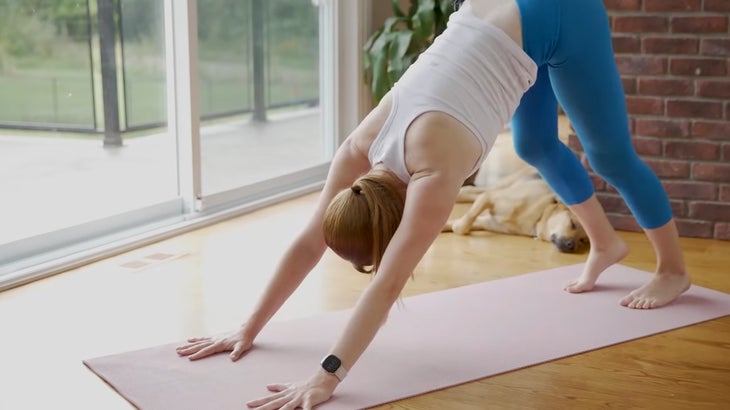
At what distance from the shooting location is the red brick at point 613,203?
345cm

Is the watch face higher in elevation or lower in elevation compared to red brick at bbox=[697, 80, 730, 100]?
lower

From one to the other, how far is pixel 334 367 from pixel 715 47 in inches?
82.4

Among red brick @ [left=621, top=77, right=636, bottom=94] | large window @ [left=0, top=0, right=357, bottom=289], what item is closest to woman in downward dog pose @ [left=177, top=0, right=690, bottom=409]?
red brick @ [left=621, top=77, right=636, bottom=94]

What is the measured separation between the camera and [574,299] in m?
2.62

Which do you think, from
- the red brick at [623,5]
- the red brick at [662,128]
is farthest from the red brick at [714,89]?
the red brick at [623,5]

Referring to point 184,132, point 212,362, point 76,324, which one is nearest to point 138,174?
point 184,132

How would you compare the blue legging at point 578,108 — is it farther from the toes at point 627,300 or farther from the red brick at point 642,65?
the red brick at point 642,65

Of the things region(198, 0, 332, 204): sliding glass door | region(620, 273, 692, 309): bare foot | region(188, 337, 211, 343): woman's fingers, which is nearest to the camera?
region(188, 337, 211, 343): woman's fingers

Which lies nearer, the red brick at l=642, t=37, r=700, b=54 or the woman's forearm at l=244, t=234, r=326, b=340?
the woman's forearm at l=244, t=234, r=326, b=340

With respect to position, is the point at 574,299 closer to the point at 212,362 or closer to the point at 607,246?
the point at 607,246

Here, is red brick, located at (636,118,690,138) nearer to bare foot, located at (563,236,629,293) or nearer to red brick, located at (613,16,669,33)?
red brick, located at (613,16,669,33)

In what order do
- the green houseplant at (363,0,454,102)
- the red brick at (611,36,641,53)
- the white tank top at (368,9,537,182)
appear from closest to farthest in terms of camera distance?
1. the white tank top at (368,9,537,182)
2. the red brick at (611,36,641,53)
3. the green houseplant at (363,0,454,102)

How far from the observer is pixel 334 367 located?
1.84m

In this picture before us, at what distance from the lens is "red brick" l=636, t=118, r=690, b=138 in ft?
10.9
